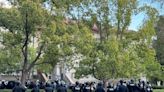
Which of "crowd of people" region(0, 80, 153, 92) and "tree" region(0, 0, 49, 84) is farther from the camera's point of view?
"tree" region(0, 0, 49, 84)

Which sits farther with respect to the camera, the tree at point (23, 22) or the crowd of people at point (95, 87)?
the tree at point (23, 22)

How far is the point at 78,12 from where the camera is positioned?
44125 mm

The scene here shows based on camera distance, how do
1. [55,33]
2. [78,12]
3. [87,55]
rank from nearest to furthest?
[55,33] < [87,55] < [78,12]

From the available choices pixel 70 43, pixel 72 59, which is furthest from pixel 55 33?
pixel 72 59

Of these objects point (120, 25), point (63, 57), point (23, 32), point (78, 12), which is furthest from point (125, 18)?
point (23, 32)

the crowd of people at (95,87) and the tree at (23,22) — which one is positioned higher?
the tree at (23,22)

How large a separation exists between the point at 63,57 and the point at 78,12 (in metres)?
5.53

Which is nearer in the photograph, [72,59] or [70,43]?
[70,43]

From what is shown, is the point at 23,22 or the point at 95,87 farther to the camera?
the point at 95,87

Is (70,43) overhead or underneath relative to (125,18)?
underneath

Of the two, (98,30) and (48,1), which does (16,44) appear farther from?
(98,30)

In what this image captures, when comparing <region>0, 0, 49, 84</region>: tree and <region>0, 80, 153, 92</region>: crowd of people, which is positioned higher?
<region>0, 0, 49, 84</region>: tree

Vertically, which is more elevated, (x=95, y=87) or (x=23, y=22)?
(x=23, y=22)

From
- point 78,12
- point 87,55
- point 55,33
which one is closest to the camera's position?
point 55,33
